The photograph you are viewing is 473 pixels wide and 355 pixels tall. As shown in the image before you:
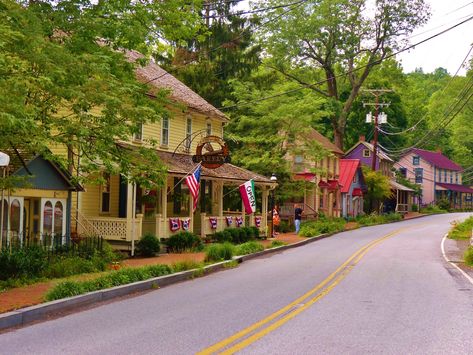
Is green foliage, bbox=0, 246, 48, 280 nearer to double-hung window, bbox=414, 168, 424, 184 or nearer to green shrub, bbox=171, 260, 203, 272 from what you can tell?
green shrub, bbox=171, 260, 203, 272

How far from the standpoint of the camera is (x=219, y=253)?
19.7 meters

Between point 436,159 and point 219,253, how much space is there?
68988 millimetres

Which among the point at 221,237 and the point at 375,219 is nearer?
the point at 221,237

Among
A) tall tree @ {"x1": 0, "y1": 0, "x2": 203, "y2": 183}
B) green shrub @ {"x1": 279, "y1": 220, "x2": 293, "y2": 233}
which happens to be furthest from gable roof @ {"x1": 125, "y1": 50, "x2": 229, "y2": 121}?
tall tree @ {"x1": 0, "y1": 0, "x2": 203, "y2": 183}

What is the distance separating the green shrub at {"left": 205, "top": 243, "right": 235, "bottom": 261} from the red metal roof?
36.0m

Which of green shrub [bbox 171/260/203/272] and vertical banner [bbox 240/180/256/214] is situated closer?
green shrub [bbox 171/260/203/272]

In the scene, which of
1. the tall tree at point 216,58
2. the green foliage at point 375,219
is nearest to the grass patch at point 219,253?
the tall tree at point 216,58

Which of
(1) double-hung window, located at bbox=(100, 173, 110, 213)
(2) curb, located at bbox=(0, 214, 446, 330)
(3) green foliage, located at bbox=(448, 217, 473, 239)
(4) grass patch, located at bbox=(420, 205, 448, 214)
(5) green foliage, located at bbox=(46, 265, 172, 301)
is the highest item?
(1) double-hung window, located at bbox=(100, 173, 110, 213)

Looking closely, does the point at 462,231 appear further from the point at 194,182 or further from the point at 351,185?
the point at 351,185

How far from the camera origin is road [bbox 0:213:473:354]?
25.2 feet

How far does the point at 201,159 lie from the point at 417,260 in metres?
9.50

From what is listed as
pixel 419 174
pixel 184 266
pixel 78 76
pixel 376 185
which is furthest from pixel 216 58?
pixel 419 174

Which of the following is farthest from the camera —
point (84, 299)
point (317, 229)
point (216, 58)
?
point (216, 58)

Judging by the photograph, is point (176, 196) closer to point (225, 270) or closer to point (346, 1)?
point (225, 270)
